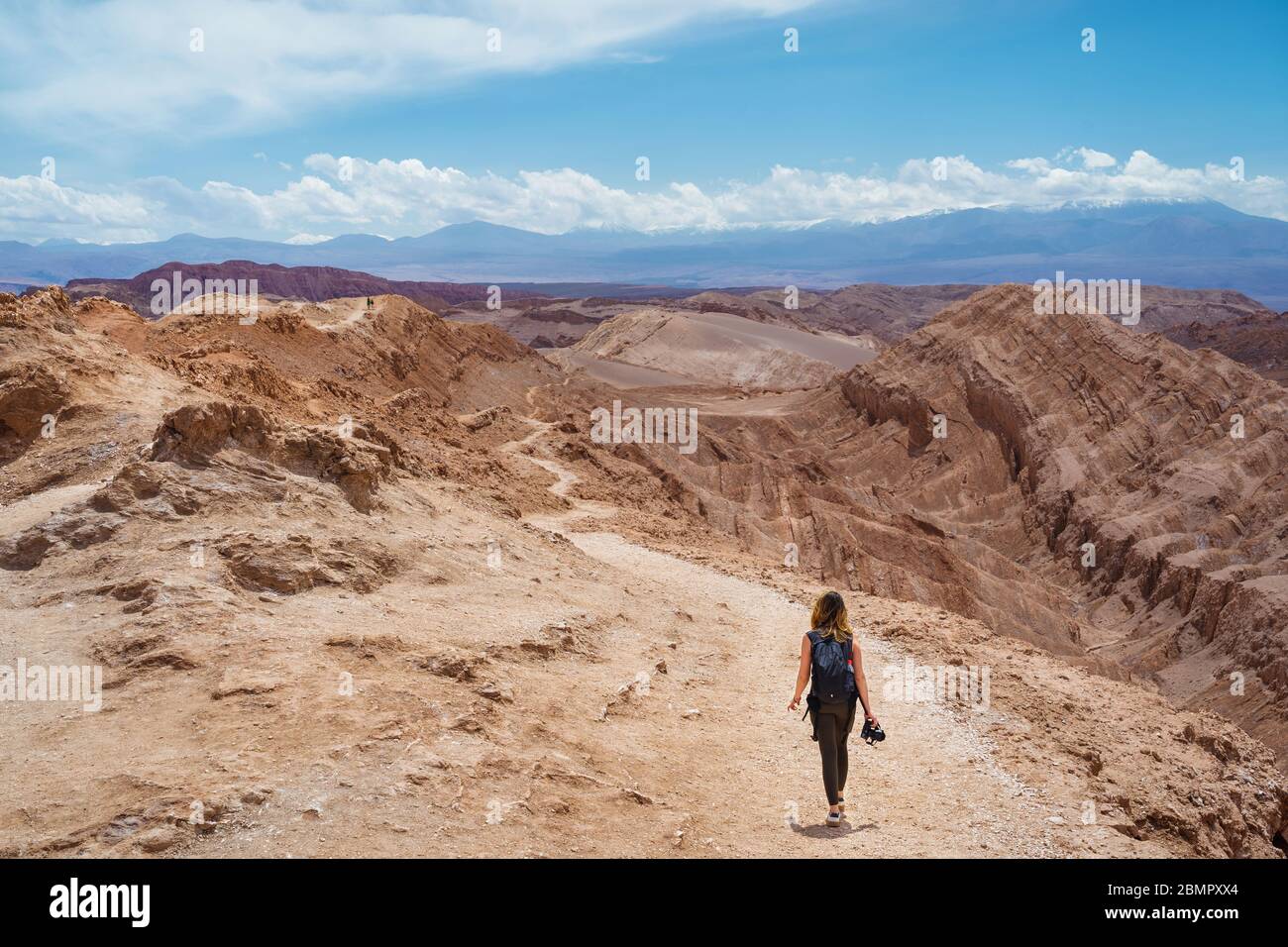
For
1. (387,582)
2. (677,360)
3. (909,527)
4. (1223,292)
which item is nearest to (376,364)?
(909,527)

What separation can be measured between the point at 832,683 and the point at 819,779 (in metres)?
1.93

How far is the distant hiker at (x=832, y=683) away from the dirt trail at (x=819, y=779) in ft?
1.58

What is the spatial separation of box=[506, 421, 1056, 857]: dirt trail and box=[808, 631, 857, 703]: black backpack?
2.78ft

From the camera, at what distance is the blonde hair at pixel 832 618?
19.2ft

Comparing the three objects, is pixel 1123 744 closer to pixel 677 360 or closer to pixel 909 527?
pixel 909 527

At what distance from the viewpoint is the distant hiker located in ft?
18.9

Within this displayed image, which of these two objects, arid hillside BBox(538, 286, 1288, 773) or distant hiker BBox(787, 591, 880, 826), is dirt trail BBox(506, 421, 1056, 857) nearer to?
distant hiker BBox(787, 591, 880, 826)

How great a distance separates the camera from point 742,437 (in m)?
41.7

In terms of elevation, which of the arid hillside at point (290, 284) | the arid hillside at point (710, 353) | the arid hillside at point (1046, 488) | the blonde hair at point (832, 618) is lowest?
the arid hillside at point (1046, 488)

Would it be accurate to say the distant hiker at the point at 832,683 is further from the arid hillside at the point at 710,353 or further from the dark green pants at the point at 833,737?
the arid hillside at the point at 710,353

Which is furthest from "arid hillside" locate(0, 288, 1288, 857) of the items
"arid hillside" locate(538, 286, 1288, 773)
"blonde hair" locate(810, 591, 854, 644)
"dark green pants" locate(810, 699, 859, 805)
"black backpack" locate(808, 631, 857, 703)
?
"arid hillside" locate(538, 286, 1288, 773)

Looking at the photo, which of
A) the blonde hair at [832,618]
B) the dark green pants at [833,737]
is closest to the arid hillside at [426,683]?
the dark green pants at [833,737]

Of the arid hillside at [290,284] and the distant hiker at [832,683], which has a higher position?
the arid hillside at [290,284]
